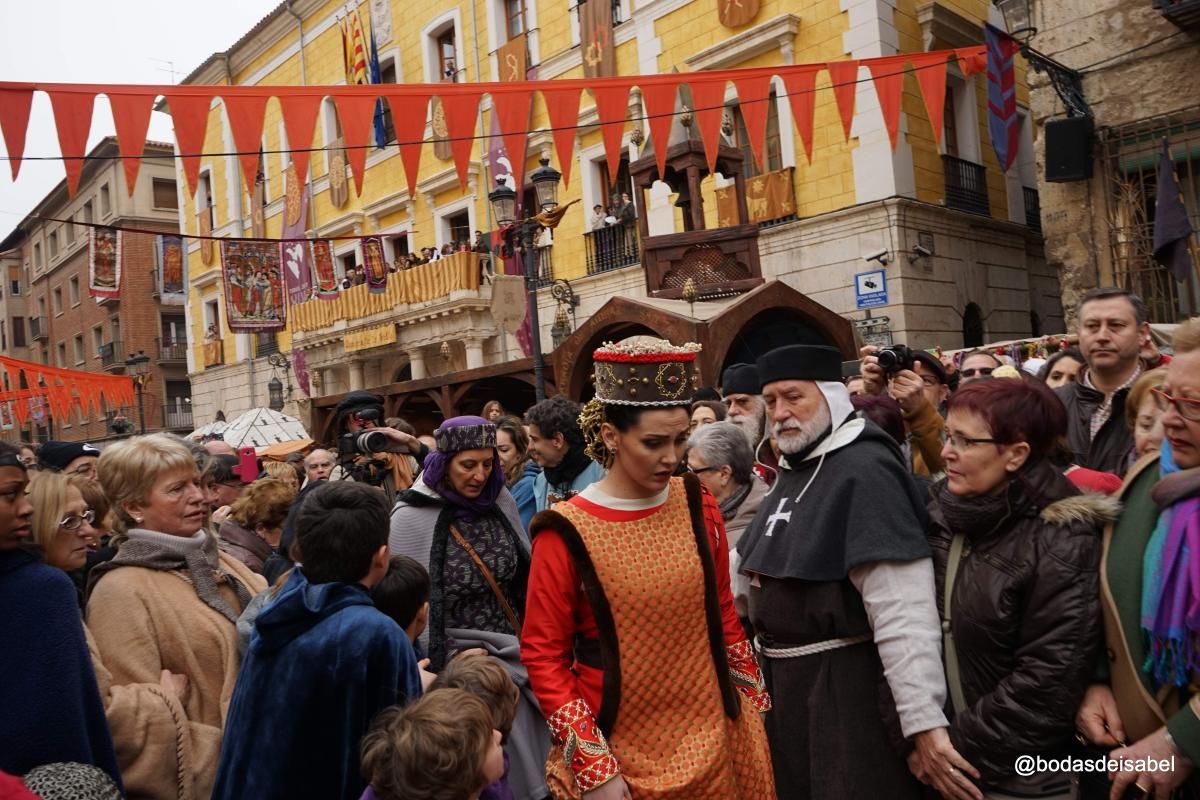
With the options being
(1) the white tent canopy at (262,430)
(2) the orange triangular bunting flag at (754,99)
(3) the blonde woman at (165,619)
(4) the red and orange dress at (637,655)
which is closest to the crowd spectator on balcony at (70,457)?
(3) the blonde woman at (165,619)

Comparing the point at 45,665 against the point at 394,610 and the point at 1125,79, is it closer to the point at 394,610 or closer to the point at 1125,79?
the point at 394,610

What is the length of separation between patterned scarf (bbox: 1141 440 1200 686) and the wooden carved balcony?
8215mm

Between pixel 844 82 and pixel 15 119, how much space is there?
683cm

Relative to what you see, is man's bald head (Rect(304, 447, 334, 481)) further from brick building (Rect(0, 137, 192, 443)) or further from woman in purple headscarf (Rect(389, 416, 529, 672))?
brick building (Rect(0, 137, 192, 443))

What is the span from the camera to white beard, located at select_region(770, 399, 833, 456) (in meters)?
2.72

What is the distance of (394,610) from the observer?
2686mm

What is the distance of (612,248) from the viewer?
52.7 feet

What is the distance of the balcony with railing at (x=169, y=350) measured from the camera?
36281 mm

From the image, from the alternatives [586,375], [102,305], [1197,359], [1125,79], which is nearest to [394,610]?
[1197,359]

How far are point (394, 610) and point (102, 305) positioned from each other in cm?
4137

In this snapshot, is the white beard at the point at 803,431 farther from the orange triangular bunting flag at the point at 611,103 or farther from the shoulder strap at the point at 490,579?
the orange triangular bunting flag at the point at 611,103

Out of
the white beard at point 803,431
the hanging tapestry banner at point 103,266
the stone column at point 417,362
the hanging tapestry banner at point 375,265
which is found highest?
the hanging tapestry banner at point 103,266

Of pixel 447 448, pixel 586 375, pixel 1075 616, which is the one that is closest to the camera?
pixel 1075 616

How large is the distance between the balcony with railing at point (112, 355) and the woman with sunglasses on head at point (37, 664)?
38771 mm
